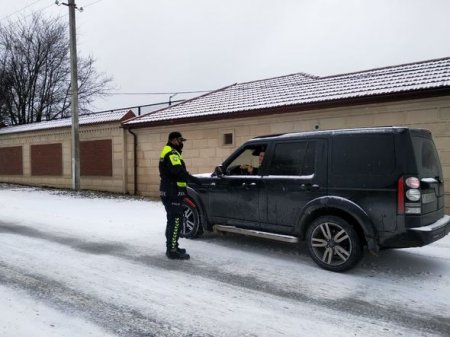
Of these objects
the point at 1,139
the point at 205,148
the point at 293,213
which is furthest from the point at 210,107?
the point at 1,139

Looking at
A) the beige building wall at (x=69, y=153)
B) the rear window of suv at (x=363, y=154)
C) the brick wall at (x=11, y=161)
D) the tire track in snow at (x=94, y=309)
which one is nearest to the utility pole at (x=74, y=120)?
the beige building wall at (x=69, y=153)

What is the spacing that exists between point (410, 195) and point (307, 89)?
8238mm

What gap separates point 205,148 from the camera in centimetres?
1323

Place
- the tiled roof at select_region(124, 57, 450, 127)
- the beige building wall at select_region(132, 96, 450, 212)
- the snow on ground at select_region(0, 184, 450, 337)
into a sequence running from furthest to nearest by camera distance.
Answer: the tiled roof at select_region(124, 57, 450, 127)
the beige building wall at select_region(132, 96, 450, 212)
the snow on ground at select_region(0, 184, 450, 337)

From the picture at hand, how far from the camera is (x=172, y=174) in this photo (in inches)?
225

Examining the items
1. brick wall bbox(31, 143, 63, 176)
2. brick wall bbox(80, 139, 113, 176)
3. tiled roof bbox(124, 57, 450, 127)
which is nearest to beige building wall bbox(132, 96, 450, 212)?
tiled roof bbox(124, 57, 450, 127)

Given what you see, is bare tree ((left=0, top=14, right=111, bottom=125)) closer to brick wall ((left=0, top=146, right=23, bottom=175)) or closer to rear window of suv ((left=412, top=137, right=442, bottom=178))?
brick wall ((left=0, top=146, right=23, bottom=175))

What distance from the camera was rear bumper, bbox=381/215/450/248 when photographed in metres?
4.55

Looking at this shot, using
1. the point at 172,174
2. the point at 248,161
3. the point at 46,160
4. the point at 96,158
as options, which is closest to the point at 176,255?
the point at 172,174

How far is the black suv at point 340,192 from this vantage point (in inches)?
183

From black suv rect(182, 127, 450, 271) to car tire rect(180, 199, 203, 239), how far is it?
2.15ft

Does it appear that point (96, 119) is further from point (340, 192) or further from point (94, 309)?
point (94, 309)

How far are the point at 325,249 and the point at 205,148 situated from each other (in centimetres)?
843

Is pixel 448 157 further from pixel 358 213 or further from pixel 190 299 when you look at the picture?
pixel 190 299
